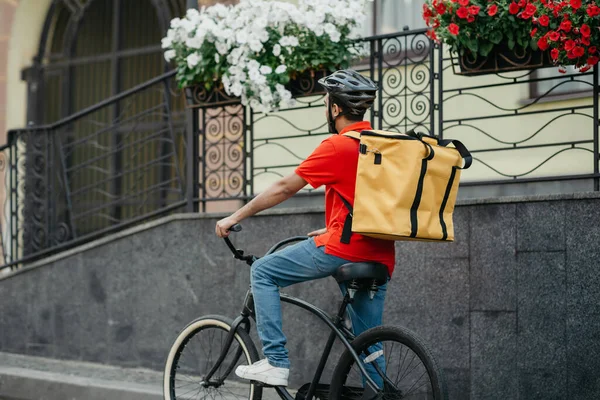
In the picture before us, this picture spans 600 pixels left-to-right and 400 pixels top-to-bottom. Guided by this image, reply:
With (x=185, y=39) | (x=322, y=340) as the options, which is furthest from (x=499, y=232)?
(x=185, y=39)

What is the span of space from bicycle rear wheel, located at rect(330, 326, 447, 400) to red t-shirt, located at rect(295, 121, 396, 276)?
42 centimetres

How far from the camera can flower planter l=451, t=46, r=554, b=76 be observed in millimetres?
7020

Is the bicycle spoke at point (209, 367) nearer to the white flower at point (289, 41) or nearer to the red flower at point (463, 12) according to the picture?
the red flower at point (463, 12)

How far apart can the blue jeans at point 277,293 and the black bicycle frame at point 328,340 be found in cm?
10

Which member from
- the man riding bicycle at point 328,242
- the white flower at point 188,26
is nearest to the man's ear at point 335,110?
the man riding bicycle at point 328,242

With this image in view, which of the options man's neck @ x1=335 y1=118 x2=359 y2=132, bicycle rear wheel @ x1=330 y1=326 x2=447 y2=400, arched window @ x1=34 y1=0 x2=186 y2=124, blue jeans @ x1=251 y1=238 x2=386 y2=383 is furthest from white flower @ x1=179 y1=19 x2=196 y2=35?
arched window @ x1=34 y1=0 x2=186 y2=124

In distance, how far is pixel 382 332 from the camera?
16.8 feet

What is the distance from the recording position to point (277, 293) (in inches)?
219

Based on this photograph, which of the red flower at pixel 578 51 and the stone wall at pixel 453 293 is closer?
the red flower at pixel 578 51

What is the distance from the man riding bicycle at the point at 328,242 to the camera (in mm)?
5266

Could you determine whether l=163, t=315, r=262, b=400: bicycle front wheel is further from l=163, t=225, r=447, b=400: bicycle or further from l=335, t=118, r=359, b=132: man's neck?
l=335, t=118, r=359, b=132: man's neck

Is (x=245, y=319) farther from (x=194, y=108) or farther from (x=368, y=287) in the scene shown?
(x=194, y=108)

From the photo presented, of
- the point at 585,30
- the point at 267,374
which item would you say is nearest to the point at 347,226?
the point at 267,374

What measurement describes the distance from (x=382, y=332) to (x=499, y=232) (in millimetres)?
2301
